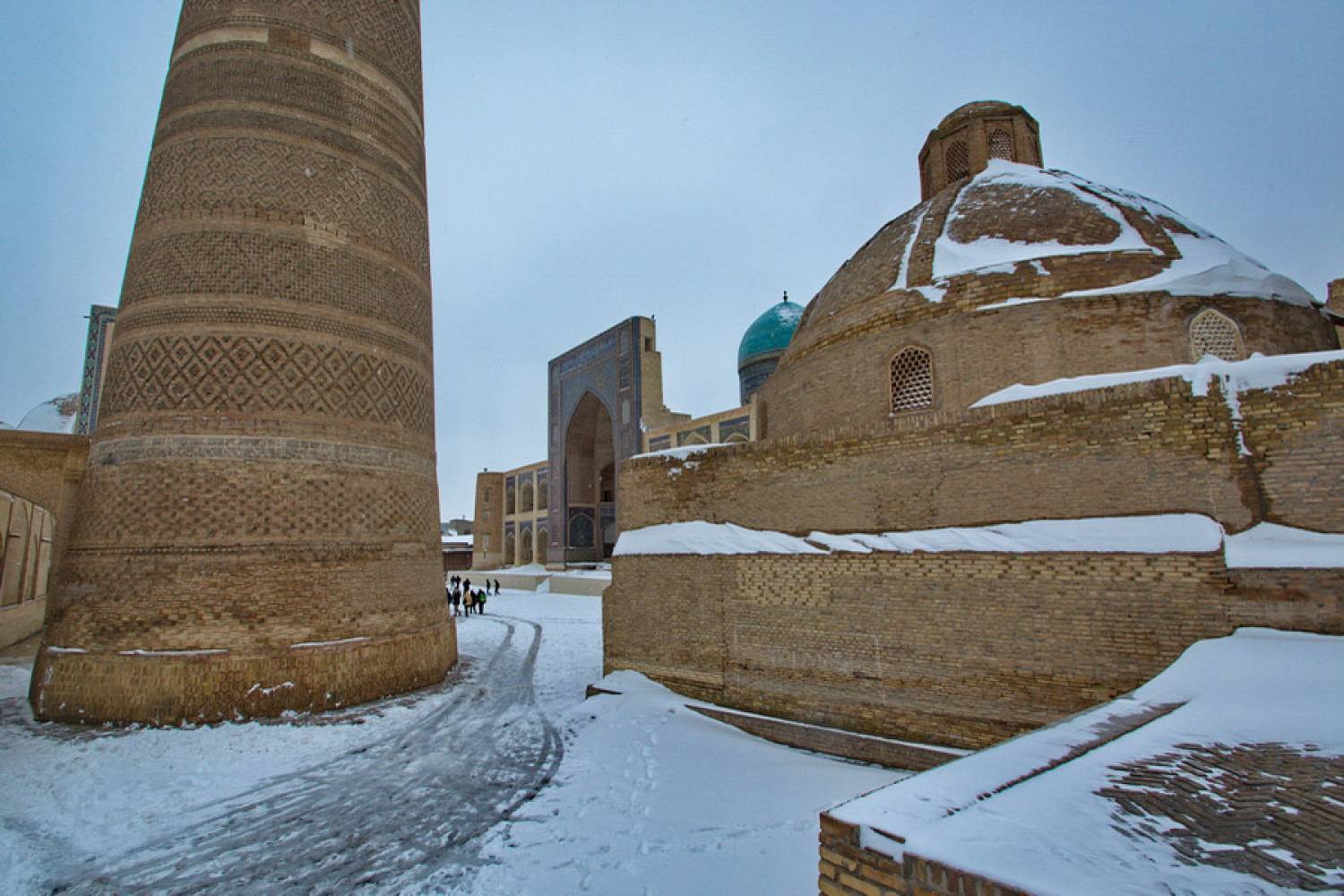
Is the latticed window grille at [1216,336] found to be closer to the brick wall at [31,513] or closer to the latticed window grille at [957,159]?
the latticed window grille at [957,159]

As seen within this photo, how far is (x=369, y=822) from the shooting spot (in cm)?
438

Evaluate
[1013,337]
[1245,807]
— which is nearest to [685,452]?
[1013,337]

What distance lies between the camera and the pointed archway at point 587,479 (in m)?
25.9

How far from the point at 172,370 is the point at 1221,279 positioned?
10.8 m

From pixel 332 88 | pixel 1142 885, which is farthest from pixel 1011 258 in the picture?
pixel 332 88

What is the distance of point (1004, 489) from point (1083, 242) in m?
3.89

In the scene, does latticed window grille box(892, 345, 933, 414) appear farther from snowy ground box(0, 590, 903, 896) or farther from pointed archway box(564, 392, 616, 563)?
pointed archway box(564, 392, 616, 563)

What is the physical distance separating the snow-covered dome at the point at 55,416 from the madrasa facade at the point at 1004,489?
22.1 m

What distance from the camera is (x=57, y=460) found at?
9180 mm

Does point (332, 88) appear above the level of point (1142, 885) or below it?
above

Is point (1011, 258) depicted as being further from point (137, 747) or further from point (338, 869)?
point (137, 747)

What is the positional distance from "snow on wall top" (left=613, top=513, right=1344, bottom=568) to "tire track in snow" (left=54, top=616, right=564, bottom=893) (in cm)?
261

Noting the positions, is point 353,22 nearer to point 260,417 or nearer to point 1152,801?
point 260,417

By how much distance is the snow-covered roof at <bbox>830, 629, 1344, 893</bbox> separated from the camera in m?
1.78
